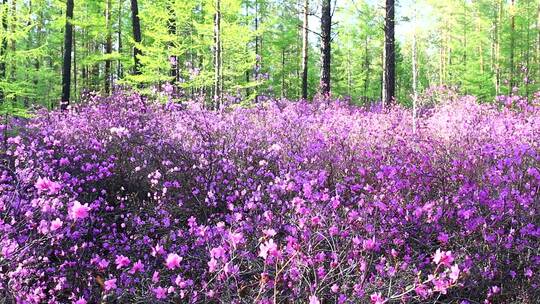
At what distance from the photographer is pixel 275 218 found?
335cm

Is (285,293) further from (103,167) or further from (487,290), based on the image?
(103,167)

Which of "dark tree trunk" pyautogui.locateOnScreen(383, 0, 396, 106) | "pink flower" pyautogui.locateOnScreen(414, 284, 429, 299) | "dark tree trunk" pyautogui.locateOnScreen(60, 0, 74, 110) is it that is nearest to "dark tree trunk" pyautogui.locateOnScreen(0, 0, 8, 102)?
"dark tree trunk" pyautogui.locateOnScreen(60, 0, 74, 110)

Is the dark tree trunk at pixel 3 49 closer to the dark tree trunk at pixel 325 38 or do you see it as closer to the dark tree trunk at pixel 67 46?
the dark tree trunk at pixel 67 46

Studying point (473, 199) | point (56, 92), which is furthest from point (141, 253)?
point (56, 92)

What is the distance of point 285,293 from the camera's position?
8.89 feet

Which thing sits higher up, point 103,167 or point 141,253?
point 103,167

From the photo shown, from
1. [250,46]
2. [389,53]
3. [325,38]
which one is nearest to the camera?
[389,53]

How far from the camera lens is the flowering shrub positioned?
8.00 feet

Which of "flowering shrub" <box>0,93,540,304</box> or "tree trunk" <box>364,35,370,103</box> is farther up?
"tree trunk" <box>364,35,370,103</box>

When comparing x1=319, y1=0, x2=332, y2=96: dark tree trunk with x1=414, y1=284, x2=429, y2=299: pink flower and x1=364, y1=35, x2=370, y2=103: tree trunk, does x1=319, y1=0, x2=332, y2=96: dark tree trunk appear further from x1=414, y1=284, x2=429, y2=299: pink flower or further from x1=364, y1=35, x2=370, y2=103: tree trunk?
x1=364, y1=35, x2=370, y2=103: tree trunk

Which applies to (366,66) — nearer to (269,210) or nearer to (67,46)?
(67,46)

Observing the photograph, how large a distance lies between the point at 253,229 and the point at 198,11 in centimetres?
2233

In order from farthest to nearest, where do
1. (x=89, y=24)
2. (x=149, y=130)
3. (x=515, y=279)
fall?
(x=89, y=24), (x=149, y=130), (x=515, y=279)

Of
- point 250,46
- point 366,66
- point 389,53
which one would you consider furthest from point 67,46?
point 366,66
